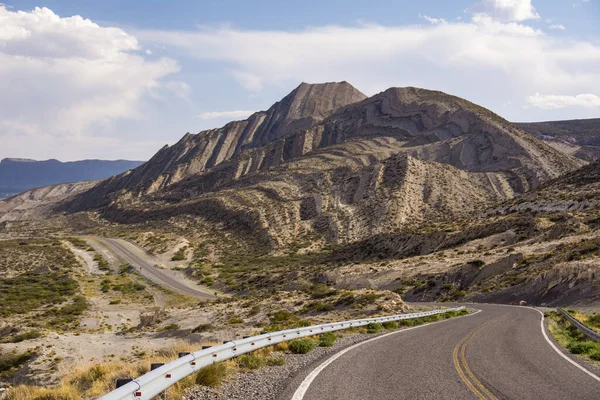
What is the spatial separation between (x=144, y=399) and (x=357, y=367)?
5.58 metres

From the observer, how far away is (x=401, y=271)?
52.7 meters

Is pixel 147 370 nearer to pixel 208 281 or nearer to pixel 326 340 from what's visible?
pixel 326 340

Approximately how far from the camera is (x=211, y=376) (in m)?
8.68

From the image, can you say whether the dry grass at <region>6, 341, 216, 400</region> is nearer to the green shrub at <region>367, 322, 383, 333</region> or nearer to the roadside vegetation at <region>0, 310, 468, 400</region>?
the roadside vegetation at <region>0, 310, 468, 400</region>

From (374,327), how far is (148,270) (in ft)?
214

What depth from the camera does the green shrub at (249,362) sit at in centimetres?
1057

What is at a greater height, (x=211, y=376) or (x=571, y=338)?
(x=211, y=376)

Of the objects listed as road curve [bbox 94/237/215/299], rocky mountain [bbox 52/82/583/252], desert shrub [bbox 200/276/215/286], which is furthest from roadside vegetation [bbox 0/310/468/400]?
rocky mountain [bbox 52/82/583/252]

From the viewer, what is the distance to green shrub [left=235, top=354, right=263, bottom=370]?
1057 centimetres

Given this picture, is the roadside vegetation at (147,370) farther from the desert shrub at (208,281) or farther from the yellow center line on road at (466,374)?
the desert shrub at (208,281)

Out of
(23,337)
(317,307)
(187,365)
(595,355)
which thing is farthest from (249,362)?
(23,337)

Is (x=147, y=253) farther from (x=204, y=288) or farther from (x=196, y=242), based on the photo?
(x=204, y=288)

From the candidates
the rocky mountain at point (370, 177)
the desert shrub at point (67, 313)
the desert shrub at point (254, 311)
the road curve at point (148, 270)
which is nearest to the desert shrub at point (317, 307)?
the desert shrub at point (254, 311)

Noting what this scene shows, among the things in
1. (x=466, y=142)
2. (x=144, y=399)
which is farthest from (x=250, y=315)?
(x=466, y=142)
